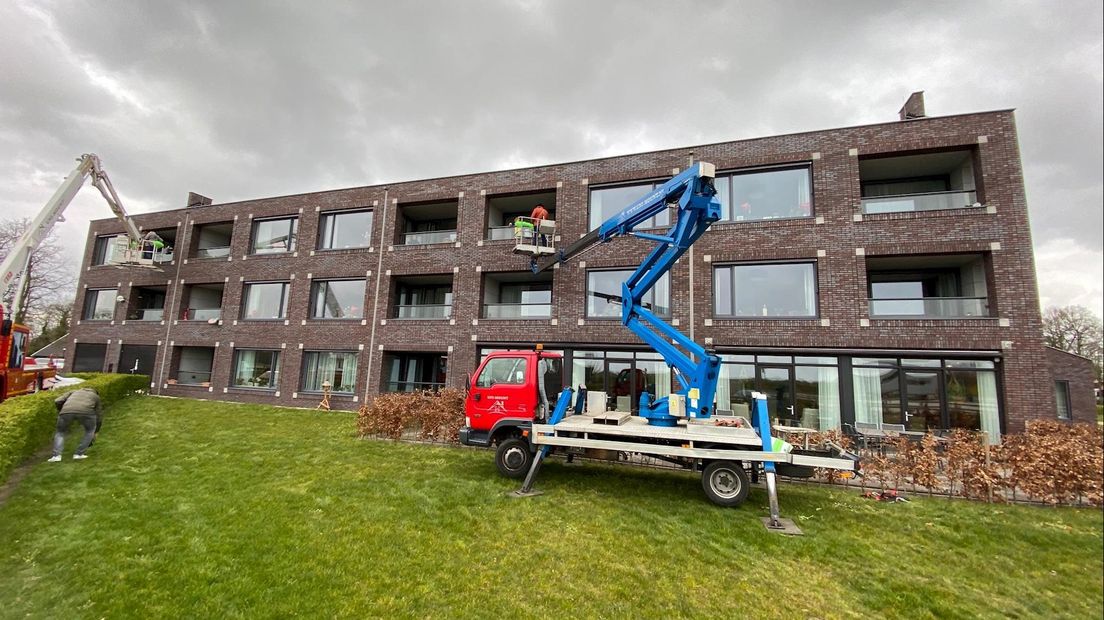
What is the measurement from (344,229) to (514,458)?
632 inches

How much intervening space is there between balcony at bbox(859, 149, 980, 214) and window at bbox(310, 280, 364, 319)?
62.0 ft

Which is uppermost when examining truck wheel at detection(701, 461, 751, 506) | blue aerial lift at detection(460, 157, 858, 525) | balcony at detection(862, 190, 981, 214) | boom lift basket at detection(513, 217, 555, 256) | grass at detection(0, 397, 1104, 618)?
balcony at detection(862, 190, 981, 214)

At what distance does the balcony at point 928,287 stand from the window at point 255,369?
22844 mm

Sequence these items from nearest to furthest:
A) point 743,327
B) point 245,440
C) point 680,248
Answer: point 680,248 → point 245,440 → point 743,327

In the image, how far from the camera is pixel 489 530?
598 centimetres

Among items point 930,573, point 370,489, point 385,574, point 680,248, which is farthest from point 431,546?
point 680,248

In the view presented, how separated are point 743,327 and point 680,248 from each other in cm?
662

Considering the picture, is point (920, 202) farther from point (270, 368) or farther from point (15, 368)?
point (15, 368)

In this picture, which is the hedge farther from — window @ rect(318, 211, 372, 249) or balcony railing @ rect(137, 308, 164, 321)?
balcony railing @ rect(137, 308, 164, 321)

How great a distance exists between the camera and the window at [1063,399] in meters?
13.9

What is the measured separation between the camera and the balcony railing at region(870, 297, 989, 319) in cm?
1249

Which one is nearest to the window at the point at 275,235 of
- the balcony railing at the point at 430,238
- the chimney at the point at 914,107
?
the balcony railing at the point at 430,238

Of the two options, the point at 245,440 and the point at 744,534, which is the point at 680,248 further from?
the point at 245,440

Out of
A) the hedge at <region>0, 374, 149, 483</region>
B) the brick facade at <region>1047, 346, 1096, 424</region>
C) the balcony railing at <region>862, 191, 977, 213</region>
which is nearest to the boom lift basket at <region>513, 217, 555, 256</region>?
the balcony railing at <region>862, 191, 977, 213</region>
